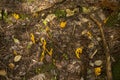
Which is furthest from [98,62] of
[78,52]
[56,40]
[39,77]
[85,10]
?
[85,10]

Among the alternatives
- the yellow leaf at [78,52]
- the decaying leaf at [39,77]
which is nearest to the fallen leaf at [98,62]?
the yellow leaf at [78,52]

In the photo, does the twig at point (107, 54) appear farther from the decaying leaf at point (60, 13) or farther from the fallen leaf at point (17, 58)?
the fallen leaf at point (17, 58)

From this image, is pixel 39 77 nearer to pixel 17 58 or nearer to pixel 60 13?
pixel 17 58

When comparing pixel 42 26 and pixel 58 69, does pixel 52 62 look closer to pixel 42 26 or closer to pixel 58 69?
pixel 58 69

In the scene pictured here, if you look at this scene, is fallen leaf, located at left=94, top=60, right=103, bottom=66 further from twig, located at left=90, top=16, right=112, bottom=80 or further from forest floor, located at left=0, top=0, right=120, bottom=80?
twig, located at left=90, top=16, right=112, bottom=80

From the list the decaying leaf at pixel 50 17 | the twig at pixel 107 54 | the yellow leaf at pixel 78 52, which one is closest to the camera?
the twig at pixel 107 54

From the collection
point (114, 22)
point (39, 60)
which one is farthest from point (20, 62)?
point (114, 22)

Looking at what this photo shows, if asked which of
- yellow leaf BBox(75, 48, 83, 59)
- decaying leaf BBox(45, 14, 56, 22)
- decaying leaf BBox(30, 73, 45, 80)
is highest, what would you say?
decaying leaf BBox(45, 14, 56, 22)

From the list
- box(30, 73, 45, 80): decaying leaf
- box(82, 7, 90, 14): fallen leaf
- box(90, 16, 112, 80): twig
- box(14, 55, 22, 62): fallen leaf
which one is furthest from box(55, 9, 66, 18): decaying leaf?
box(30, 73, 45, 80): decaying leaf
